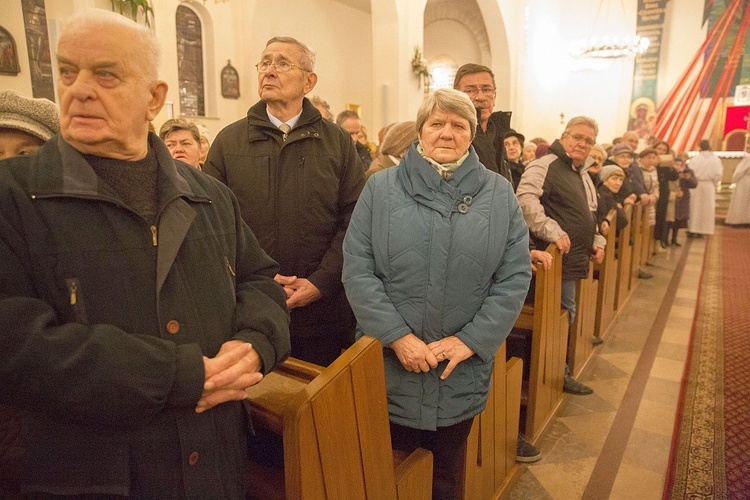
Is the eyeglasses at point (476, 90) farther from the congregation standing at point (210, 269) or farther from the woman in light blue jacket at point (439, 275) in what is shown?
the woman in light blue jacket at point (439, 275)

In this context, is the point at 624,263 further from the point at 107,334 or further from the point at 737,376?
the point at 107,334

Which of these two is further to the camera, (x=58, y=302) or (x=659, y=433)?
(x=659, y=433)

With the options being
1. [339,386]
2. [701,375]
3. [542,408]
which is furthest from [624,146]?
[339,386]

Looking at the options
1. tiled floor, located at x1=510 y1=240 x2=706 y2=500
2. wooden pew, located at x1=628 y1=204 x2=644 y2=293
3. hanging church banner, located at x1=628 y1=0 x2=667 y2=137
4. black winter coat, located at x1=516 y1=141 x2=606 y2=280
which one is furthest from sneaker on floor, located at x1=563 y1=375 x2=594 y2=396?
hanging church banner, located at x1=628 y1=0 x2=667 y2=137

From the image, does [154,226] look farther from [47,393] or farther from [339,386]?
[339,386]

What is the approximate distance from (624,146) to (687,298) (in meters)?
1.87

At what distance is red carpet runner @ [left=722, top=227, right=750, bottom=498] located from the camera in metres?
2.54

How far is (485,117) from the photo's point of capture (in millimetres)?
2607

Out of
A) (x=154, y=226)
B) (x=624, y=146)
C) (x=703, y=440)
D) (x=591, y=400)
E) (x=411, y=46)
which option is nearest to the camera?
(x=154, y=226)

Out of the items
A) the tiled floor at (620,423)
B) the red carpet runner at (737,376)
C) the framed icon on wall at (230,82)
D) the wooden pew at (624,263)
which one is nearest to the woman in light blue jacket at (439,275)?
the tiled floor at (620,423)

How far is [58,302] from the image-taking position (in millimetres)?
926

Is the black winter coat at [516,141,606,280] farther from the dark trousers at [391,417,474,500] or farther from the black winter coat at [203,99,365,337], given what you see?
the dark trousers at [391,417,474,500]

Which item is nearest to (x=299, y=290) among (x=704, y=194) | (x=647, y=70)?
(x=704, y=194)

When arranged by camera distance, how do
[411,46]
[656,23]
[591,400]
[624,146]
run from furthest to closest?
[656,23], [411,46], [624,146], [591,400]
